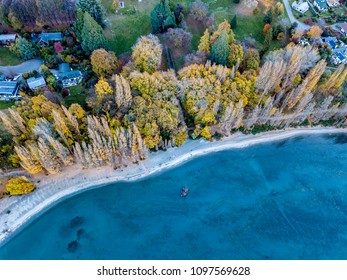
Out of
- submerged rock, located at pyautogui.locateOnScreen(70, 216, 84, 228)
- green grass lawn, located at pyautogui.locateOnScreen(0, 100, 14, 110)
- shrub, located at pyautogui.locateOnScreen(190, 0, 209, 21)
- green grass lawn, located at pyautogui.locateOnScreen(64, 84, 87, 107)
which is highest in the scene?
shrub, located at pyautogui.locateOnScreen(190, 0, 209, 21)

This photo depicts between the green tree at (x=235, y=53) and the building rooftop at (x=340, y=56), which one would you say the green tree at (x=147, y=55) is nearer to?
the green tree at (x=235, y=53)

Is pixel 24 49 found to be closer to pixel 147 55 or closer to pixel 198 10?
pixel 147 55

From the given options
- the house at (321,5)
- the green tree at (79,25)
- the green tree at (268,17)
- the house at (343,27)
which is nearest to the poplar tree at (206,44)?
the green tree at (268,17)

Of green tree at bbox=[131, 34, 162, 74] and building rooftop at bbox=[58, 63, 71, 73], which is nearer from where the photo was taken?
green tree at bbox=[131, 34, 162, 74]

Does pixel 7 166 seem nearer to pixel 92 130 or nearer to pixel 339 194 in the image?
pixel 92 130

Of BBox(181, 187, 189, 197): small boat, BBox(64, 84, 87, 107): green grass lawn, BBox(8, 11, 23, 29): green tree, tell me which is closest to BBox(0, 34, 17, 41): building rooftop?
BBox(8, 11, 23, 29): green tree

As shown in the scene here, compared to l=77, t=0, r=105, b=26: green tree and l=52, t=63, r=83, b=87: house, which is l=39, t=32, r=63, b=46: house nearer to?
l=77, t=0, r=105, b=26: green tree
